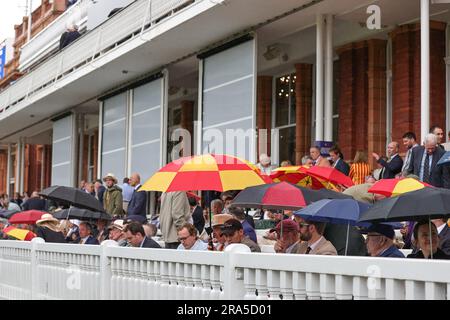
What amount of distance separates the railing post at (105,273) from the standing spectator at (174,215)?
474 centimetres

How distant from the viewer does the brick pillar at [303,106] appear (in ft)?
86.7

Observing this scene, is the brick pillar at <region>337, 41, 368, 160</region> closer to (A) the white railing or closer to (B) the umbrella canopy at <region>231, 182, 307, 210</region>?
(A) the white railing

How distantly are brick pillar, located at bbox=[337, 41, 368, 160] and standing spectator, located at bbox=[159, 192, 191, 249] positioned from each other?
9.53 metres

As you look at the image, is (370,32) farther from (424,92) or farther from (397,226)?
(397,226)

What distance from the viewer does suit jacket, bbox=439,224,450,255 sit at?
8883 millimetres

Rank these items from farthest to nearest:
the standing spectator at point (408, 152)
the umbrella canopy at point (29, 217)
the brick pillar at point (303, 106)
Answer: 1. the brick pillar at point (303, 106)
2. the umbrella canopy at point (29, 217)
3. the standing spectator at point (408, 152)

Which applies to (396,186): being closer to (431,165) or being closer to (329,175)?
(431,165)

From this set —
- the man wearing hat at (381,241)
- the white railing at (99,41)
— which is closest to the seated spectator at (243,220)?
the man wearing hat at (381,241)

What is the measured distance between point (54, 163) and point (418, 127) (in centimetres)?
1996

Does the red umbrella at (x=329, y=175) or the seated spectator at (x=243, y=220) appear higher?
the red umbrella at (x=329, y=175)

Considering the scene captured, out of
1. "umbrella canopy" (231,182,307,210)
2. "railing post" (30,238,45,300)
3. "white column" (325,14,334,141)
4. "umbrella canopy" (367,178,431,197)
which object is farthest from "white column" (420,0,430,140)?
"railing post" (30,238,45,300)

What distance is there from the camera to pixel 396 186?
1066 cm

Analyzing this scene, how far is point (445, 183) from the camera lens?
43.5 ft

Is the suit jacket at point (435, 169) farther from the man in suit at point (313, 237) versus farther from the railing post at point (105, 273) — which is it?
the railing post at point (105, 273)
